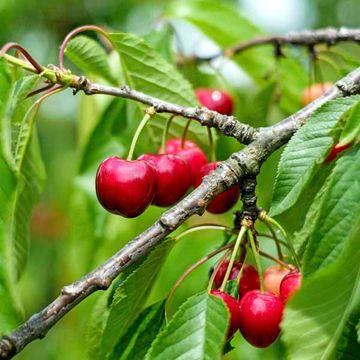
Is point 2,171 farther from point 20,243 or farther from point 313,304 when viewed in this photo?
point 313,304

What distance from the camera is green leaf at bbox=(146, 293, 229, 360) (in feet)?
4.35

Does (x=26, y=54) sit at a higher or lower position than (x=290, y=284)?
higher

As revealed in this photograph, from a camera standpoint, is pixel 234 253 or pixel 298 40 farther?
pixel 298 40

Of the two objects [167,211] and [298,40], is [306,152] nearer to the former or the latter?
[167,211]

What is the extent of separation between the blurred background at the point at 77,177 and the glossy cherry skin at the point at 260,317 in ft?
1.16

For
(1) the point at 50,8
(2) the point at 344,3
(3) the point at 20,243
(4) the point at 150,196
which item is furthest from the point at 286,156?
(2) the point at 344,3

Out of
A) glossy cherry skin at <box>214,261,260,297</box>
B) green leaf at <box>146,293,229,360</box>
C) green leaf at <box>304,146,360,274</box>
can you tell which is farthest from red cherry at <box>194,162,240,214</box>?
green leaf at <box>304,146,360,274</box>

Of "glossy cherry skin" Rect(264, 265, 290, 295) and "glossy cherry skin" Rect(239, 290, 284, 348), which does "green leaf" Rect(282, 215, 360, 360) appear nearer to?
"glossy cherry skin" Rect(239, 290, 284, 348)

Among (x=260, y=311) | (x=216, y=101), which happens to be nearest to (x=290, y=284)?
(x=260, y=311)

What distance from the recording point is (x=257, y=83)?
293 cm

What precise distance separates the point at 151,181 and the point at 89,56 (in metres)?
0.56

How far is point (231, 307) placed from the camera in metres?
1.47

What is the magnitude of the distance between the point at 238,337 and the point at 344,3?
20.4 ft

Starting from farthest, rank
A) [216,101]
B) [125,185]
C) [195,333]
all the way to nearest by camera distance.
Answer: [216,101]
[125,185]
[195,333]
